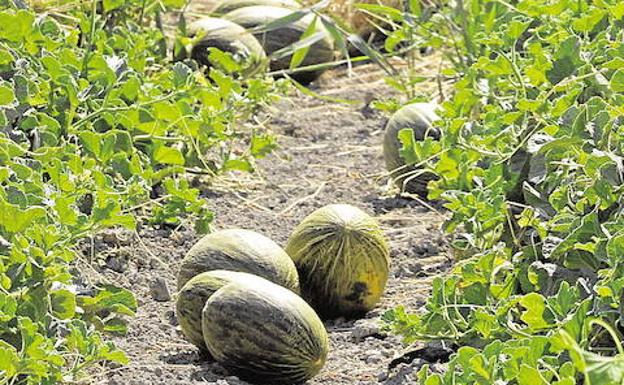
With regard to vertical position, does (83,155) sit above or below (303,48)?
above

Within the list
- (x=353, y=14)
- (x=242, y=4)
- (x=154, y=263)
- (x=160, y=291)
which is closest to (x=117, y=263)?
(x=154, y=263)

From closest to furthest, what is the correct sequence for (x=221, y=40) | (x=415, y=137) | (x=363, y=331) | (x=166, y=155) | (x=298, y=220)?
(x=363, y=331)
(x=166, y=155)
(x=298, y=220)
(x=415, y=137)
(x=221, y=40)

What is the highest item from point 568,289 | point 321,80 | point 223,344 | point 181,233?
point 568,289

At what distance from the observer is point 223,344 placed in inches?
129

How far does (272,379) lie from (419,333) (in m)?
0.38

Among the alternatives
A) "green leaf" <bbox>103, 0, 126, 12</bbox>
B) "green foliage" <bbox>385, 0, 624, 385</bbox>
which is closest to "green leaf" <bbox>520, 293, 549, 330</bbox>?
"green foliage" <bbox>385, 0, 624, 385</bbox>

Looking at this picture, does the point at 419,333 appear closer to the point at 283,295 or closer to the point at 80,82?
the point at 283,295

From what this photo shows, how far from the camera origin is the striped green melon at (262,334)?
3244 millimetres

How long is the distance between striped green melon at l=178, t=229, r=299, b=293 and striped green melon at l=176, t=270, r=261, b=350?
0.13m

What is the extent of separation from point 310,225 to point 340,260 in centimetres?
13

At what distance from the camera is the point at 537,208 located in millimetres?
3344

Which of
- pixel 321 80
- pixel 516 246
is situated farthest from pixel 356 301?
pixel 321 80

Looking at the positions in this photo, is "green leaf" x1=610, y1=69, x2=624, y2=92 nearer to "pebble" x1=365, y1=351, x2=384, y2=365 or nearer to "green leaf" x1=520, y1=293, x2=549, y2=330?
"green leaf" x1=520, y1=293, x2=549, y2=330

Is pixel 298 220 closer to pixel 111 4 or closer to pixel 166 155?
pixel 166 155
